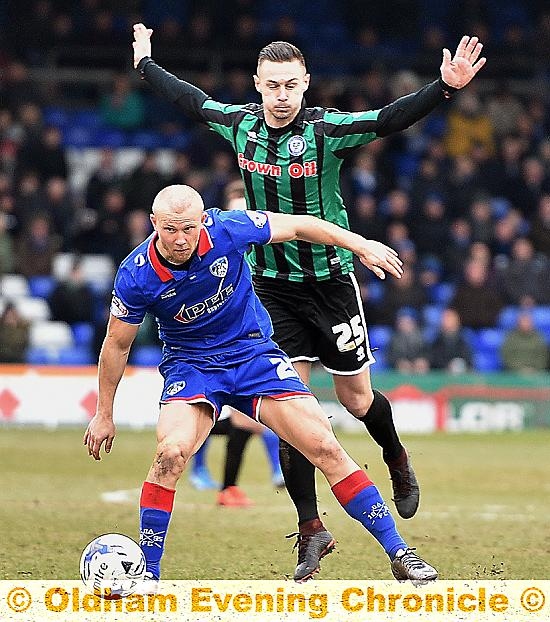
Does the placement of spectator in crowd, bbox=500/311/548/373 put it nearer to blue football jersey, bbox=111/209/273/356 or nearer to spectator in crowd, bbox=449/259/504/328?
spectator in crowd, bbox=449/259/504/328

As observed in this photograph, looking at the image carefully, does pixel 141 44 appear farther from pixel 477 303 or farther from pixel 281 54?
pixel 477 303

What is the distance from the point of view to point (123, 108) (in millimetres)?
19844

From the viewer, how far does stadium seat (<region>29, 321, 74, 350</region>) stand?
1678 cm

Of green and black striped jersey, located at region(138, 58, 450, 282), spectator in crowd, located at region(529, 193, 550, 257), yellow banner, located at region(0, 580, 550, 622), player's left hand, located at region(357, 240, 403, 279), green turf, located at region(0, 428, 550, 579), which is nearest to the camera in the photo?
yellow banner, located at region(0, 580, 550, 622)

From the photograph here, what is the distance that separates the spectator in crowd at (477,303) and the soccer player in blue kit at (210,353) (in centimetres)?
1129

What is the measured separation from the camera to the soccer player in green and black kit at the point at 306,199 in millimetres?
6617

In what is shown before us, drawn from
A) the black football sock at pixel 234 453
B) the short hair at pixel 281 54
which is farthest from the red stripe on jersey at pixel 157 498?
the black football sock at pixel 234 453

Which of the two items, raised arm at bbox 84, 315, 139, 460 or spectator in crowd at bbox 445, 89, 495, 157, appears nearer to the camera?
raised arm at bbox 84, 315, 139, 460

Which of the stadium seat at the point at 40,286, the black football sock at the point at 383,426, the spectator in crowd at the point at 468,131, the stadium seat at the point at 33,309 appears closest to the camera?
the black football sock at the point at 383,426

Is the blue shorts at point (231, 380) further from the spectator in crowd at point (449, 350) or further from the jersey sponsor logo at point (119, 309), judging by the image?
the spectator in crowd at point (449, 350)

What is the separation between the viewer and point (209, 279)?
6086 millimetres

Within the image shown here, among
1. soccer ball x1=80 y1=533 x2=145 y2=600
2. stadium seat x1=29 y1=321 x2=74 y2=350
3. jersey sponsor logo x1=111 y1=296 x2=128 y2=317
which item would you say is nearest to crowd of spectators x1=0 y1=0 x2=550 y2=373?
stadium seat x1=29 y1=321 x2=74 y2=350

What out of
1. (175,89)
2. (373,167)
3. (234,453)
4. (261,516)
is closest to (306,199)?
(175,89)

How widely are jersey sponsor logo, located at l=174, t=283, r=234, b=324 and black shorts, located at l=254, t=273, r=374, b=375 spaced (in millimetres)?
941
